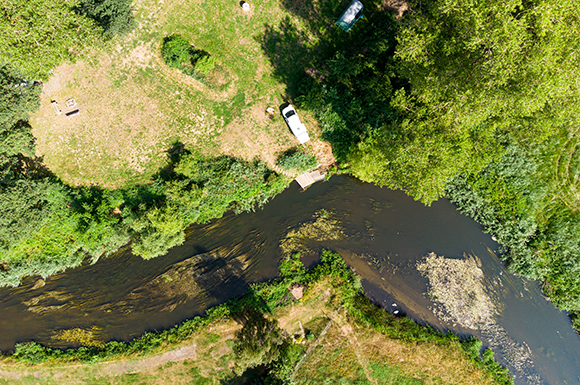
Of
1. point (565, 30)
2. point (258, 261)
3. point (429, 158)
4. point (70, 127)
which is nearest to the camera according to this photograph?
point (565, 30)

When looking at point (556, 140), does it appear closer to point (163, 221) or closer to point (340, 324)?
point (340, 324)

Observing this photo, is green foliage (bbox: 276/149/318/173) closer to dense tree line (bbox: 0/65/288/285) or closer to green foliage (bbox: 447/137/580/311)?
dense tree line (bbox: 0/65/288/285)

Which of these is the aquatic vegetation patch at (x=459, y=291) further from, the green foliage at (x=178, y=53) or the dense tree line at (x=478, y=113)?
the green foliage at (x=178, y=53)

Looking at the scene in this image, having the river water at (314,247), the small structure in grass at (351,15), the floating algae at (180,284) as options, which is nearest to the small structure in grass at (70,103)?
the river water at (314,247)

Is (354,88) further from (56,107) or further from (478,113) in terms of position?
(56,107)

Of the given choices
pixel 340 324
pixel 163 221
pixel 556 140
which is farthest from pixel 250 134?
pixel 556 140
